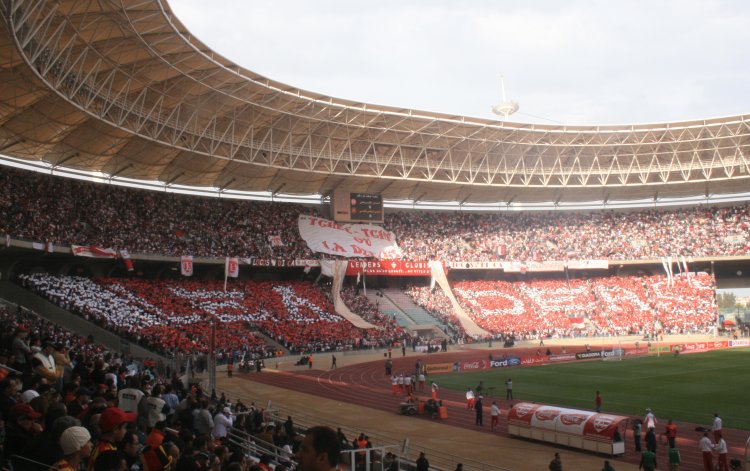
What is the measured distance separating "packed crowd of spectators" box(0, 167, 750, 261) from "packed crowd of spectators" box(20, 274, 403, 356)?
290 centimetres

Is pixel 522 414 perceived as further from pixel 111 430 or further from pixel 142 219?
pixel 142 219

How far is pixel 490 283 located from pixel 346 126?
74.0 feet

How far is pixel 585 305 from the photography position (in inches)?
2302

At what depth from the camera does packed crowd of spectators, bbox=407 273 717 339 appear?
54.9 meters

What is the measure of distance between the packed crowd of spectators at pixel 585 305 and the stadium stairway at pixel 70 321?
28.1 meters

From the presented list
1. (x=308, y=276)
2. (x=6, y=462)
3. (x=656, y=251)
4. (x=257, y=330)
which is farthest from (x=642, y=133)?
(x=6, y=462)

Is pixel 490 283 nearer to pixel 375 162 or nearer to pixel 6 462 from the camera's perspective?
pixel 375 162

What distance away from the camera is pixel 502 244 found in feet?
209

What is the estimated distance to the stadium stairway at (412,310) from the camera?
5353cm

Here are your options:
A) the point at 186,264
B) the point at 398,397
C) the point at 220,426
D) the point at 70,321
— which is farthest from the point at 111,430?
the point at 186,264

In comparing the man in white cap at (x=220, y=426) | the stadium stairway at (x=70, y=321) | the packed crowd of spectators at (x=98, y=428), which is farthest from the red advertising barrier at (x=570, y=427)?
the stadium stairway at (x=70, y=321)

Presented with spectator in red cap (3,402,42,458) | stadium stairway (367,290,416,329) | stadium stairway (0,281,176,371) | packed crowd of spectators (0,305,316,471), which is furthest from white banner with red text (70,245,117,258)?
spectator in red cap (3,402,42,458)

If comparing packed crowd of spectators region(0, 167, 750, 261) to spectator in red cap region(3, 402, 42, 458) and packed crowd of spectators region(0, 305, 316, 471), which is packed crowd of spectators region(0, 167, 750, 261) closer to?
packed crowd of spectators region(0, 305, 316, 471)

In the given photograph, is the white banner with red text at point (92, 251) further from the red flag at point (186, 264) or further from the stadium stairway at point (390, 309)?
the stadium stairway at point (390, 309)
